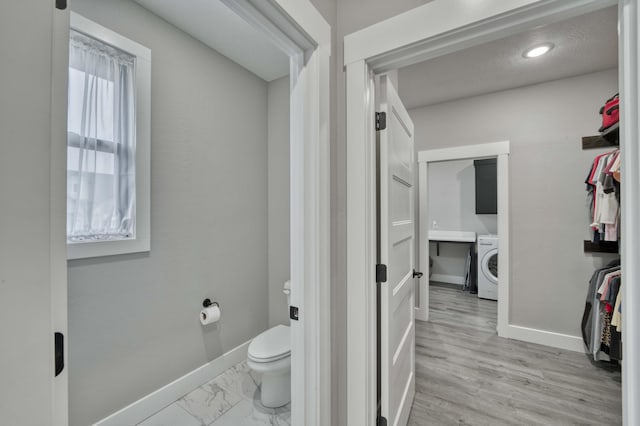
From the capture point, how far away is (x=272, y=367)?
1785 mm

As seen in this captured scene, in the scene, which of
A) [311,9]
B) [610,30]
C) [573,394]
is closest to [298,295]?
[311,9]

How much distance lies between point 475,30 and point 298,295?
4.04 ft

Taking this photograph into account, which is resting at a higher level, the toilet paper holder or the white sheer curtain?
the white sheer curtain

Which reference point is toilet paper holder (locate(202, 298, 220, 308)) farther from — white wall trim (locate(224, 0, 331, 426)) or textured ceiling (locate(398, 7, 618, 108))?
textured ceiling (locate(398, 7, 618, 108))

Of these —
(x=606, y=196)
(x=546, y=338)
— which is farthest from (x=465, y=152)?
(x=546, y=338)

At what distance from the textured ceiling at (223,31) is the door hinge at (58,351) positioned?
6.43ft

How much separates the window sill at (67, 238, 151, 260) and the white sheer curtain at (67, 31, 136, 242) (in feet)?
0.16

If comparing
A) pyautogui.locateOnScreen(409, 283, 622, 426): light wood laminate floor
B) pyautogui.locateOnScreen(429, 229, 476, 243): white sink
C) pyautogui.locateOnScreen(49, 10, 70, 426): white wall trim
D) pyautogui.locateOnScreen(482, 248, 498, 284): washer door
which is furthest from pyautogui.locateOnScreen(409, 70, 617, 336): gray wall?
pyautogui.locateOnScreen(49, 10, 70, 426): white wall trim

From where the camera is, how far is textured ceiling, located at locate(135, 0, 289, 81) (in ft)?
5.86

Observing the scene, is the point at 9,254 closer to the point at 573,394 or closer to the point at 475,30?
the point at 475,30

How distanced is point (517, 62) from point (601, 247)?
1811 mm

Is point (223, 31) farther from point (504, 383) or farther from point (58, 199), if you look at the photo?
point (504, 383)

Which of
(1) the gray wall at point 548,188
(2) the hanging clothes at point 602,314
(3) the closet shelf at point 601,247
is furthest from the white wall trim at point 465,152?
(2) the hanging clothes at point 602,314

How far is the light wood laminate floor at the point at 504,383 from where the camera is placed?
180 cm
